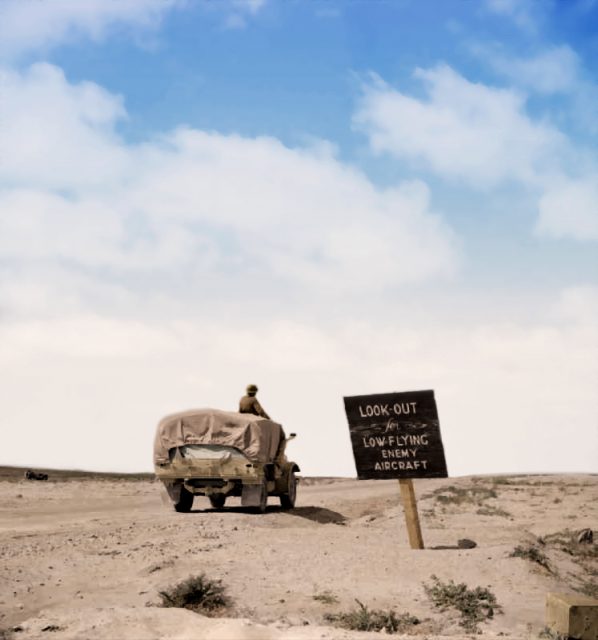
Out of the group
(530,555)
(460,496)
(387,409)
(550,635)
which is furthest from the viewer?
(460,496)

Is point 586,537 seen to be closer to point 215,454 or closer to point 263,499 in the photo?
point 263,499

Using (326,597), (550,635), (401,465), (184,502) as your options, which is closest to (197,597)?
(326,597)

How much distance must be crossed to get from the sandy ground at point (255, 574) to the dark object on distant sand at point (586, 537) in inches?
36.0

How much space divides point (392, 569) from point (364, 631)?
2.32 meters

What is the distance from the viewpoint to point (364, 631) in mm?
6316

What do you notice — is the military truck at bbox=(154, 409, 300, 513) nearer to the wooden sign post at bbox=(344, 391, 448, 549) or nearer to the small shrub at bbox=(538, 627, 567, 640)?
the wooden sign post at bbox=(344, 391, 448, 549)

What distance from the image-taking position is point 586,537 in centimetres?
1303

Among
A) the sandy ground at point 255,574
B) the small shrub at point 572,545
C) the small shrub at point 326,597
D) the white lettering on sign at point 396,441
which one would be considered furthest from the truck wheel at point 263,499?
the small shrub at point 326,597

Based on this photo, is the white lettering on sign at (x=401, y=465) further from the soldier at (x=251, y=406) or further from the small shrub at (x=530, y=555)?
the soldier at (x=251, y=406)

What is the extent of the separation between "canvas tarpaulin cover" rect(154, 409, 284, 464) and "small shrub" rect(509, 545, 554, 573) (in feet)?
21.2

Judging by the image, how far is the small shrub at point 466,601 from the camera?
22.9ft

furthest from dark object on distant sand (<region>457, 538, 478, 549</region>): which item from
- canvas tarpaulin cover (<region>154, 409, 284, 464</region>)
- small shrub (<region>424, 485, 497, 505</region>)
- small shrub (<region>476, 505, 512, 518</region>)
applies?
small shrub (<region>424, 485, 497, 505</region>)

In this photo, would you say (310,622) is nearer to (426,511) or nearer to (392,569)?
(392,569)

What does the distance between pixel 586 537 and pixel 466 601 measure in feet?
22.1
